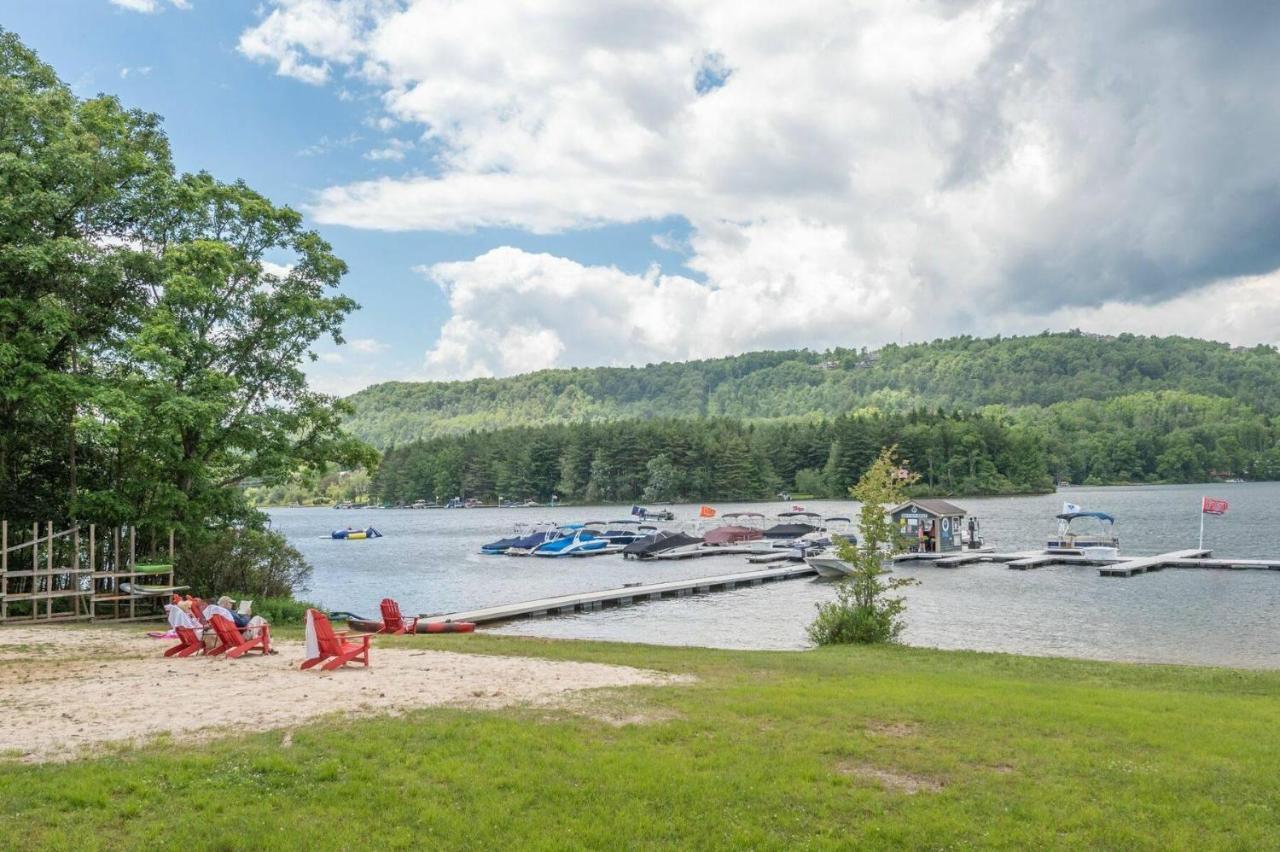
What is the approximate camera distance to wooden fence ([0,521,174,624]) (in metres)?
21.1

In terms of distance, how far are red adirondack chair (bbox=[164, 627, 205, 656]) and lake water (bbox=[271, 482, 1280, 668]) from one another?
497 inches

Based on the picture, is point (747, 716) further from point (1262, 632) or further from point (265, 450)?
point (1262, 632)

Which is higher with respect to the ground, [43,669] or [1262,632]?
[43,669]

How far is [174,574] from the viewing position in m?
25.6

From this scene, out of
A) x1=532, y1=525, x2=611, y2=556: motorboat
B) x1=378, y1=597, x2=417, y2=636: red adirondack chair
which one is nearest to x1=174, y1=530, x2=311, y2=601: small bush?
x1=378, y1=597, x2=417, y2=636: red adirondack chair

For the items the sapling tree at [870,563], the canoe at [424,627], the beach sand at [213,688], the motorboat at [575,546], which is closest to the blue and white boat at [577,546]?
the motorboat at [575,546]

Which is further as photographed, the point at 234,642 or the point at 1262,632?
the point at 1262,632

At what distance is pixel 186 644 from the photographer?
50.6 ft

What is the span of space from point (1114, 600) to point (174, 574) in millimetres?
33450

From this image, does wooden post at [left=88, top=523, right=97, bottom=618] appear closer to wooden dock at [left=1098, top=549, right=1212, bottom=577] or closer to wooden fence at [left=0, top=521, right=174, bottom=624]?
wooden fence at [left=0, top=521, right=174, bottom=624]

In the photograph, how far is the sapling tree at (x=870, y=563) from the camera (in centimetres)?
2058

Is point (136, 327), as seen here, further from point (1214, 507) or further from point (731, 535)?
point (1214, 507)

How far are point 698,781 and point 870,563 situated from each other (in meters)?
14.2

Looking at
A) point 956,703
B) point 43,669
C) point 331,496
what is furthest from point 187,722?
point 331,496
